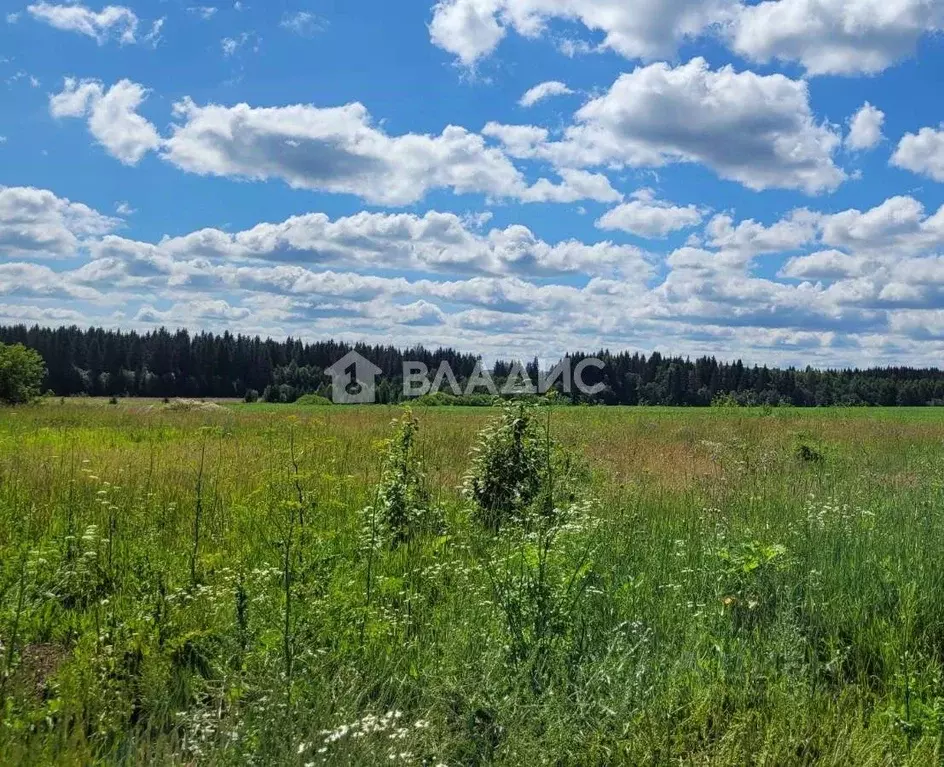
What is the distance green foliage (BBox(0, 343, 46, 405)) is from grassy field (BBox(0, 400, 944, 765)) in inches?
1265

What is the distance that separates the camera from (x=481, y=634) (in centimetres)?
406

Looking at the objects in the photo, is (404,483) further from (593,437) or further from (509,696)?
(593,437)

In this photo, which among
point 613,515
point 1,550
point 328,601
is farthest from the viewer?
point 613,515

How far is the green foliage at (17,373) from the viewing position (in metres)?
34.8

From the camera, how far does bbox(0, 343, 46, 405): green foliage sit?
34.8 m

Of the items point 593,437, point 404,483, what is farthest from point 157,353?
point 404,483

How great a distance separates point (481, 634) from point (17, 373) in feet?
128

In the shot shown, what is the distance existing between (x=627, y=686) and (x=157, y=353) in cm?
10782

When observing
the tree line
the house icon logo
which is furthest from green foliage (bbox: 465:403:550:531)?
Answer: the tree line

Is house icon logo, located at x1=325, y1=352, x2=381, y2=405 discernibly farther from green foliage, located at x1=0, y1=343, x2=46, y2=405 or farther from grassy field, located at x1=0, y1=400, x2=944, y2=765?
grassy field, located at x1=0, y1=400, x2=944, y2=765

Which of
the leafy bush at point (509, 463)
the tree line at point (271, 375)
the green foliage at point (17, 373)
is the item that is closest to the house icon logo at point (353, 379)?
the tree line at point (271, 375)

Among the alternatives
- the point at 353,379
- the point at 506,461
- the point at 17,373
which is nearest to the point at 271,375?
the point at 353,379

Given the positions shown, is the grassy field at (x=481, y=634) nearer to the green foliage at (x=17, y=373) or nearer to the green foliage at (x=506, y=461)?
the green foliage at (x=506, y=461)

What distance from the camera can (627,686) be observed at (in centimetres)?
355
